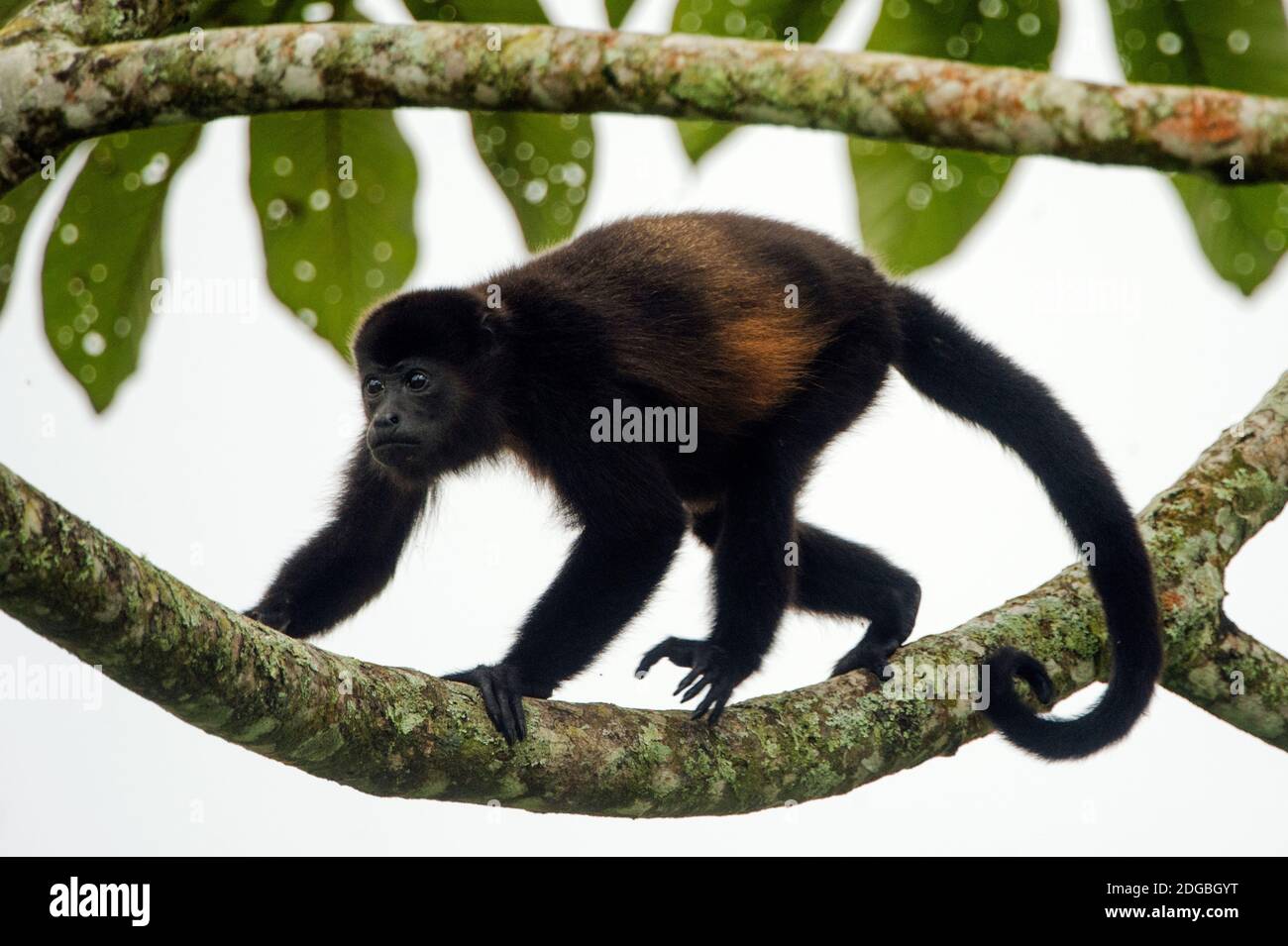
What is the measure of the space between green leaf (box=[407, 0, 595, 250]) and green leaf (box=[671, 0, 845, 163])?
50cm

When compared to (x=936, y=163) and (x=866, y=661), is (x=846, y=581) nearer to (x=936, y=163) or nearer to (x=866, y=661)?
(x=866, y=661)

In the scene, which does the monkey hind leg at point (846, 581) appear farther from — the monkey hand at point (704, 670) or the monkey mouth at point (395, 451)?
the monkey mouth at point (395, 451)

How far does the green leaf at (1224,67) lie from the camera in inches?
155

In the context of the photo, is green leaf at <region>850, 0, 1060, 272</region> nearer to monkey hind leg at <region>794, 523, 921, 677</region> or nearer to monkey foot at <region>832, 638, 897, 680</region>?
monkey foot at <region>832, 638, 897, 680</region>

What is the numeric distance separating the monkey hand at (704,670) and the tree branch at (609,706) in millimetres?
86

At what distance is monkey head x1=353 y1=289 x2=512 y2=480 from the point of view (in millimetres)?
5320

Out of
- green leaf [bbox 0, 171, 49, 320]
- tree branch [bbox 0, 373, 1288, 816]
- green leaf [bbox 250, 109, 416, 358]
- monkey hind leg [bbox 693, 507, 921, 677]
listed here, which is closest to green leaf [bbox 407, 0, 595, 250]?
green leaf [bbox 250, 109, 416, 358]

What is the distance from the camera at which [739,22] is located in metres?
3.93

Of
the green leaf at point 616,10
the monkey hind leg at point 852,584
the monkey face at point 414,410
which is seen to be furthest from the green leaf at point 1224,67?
the monkey face at point 414,410

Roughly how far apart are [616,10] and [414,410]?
2.04m

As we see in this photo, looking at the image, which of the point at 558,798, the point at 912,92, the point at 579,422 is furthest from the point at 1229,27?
the point at 558,798

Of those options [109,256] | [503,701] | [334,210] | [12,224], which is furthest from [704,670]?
[12,224]

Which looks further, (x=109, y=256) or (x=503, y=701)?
(x=109, y=256)

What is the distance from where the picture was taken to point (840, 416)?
5469mm
